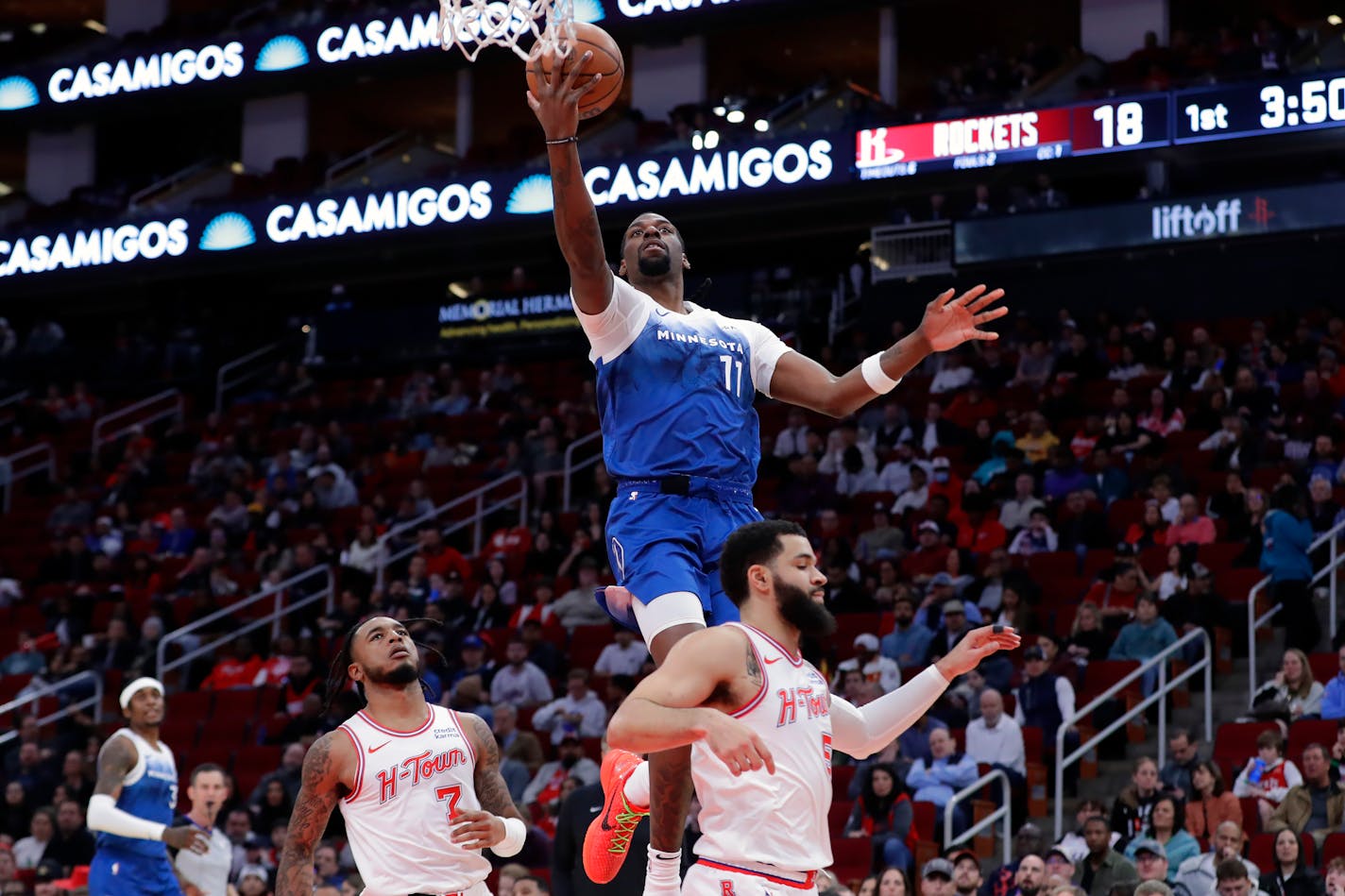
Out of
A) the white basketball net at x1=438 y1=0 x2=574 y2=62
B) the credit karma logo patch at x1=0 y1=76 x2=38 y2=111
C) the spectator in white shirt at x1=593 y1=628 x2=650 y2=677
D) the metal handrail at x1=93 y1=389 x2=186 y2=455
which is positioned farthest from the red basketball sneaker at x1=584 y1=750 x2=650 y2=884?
the credit karma logo patch at x1=0 y1=76 x2=38 y2=111

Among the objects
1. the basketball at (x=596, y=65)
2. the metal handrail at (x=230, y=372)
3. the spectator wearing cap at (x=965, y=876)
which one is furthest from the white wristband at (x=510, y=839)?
the metal handrail at (x=230, y=372)

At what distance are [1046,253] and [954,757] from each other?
30.0 feet

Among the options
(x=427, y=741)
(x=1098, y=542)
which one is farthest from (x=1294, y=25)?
(x=427, y=741)

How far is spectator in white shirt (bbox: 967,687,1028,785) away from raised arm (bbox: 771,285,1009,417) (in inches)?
310

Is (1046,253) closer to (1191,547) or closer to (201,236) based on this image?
(1191,547)

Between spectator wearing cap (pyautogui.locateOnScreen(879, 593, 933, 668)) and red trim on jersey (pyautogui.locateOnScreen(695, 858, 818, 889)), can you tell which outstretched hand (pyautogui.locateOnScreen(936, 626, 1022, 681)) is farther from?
spectator wearing cap (pyautogui.locateOnScreen(879, 593, 933, 668))

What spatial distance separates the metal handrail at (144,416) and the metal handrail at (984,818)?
58.4 ft

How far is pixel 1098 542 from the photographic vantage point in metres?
17.5

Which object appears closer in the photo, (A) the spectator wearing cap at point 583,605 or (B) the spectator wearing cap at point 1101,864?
(B) the spectator wearing cap at point 1101,864

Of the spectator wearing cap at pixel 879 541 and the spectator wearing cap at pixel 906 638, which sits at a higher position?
the spectator wearing cap at pixel 879 541

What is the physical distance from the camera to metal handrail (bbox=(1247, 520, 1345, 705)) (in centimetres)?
1518

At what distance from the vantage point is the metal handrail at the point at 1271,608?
49.8 ft

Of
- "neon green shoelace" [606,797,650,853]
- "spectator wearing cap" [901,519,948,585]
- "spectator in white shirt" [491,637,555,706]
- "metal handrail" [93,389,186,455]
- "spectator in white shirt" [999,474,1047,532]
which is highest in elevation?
"metal handrail" [93,389,186,455]

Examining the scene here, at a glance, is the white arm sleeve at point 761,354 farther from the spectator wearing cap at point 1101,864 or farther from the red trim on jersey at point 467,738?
the spectator wearing cap at point 1101,864
